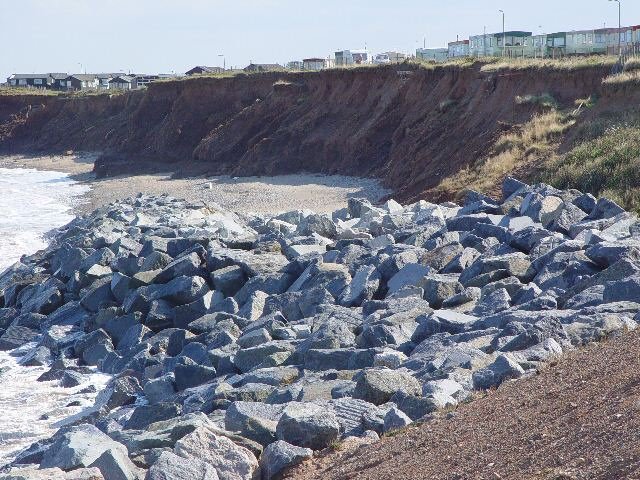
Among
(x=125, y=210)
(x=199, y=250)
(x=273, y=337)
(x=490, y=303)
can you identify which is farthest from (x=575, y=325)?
(x=125, y=210)

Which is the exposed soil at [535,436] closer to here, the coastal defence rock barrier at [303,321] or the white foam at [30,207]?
the coastal defence rock barrier at [303,321]

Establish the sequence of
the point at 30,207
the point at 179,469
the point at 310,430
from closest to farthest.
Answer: the point at 179,469, the point at 310,430, the point at 30,207

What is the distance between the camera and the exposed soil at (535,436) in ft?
17.3

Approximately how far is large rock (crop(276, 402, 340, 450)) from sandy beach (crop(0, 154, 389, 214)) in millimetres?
21742

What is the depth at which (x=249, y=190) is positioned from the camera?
3650 cm

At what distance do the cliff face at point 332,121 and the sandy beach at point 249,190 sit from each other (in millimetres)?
1143

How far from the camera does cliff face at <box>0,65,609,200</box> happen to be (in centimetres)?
3064

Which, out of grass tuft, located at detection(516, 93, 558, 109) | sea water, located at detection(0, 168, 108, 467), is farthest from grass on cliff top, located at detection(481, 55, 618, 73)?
sea water, located at detection(0, 168, 108, 467)

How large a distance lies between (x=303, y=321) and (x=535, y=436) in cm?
634

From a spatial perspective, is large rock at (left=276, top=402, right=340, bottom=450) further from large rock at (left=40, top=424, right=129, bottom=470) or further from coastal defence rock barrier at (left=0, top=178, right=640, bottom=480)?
large rock at (left=40, top=424, right=129, bottom=470)

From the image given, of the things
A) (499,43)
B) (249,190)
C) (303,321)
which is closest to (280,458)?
(303,321)

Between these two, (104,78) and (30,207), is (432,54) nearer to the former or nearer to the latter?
(30,207)

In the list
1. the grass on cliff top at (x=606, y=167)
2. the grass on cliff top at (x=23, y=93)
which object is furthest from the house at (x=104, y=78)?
the grass on cliff top at (x=606, y=167)

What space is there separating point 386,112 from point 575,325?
3209 cm
